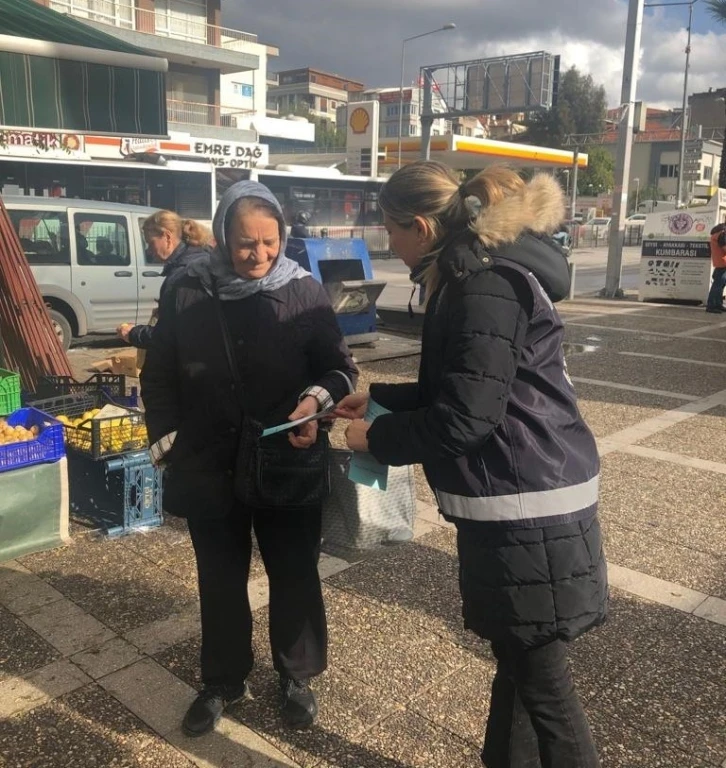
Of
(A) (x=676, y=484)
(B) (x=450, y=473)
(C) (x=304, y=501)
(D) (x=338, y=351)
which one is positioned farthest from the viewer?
(A) (x=676, y=484)

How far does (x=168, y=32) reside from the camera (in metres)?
35.9

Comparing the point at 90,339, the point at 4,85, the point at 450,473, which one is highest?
the point at 4,85

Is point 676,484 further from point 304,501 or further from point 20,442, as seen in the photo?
point 20,442

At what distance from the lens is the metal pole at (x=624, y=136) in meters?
15.5

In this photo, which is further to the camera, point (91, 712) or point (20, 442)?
point (20, 442)

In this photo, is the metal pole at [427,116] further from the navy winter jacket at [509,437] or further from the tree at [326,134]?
the tree at [326,134]

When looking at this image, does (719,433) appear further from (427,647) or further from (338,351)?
(338,351)

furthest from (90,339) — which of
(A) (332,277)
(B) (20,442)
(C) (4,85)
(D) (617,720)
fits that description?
(D) (617,720)

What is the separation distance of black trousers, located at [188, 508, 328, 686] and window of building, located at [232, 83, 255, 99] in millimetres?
53046

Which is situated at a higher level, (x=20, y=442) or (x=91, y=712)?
(x=20, y=442)

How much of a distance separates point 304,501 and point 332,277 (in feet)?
23.3

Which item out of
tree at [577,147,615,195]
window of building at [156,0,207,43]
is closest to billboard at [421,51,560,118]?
window of building at [156,0,207,43]

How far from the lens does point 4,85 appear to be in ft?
17.2

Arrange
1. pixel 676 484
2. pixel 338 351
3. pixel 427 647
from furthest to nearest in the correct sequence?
pixel 676 484
pixel 427 647
pixel 338 351
